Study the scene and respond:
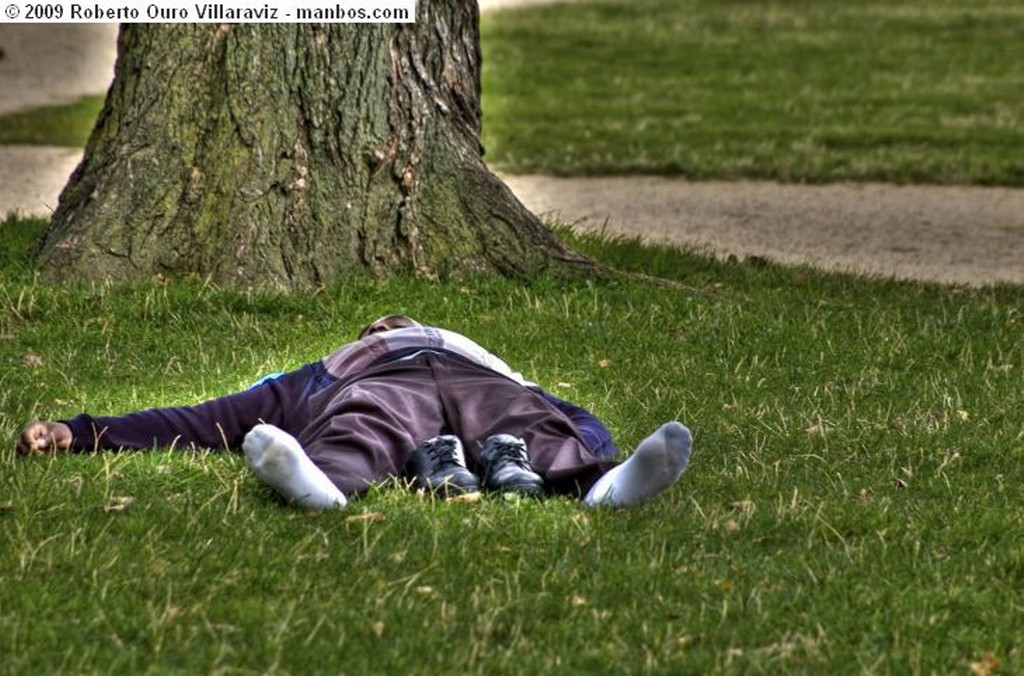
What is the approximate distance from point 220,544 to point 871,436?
1932mm

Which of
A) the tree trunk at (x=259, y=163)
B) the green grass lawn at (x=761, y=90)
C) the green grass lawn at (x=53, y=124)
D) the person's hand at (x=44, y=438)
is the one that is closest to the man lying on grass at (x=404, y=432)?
the person's hand at (x=44, y=438)

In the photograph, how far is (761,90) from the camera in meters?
13.7

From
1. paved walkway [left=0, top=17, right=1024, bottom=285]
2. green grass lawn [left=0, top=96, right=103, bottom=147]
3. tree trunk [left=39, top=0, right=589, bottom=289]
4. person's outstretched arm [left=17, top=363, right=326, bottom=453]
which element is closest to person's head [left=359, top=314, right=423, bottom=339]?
person's outstretched arm [left=17, top=363, right=326, bottom=453]

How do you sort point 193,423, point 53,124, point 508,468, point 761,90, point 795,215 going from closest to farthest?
point 508,468, point 193,423, point 795,215, point 53,124, point 761,90

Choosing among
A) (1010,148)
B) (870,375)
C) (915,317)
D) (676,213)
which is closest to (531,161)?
(676,213)

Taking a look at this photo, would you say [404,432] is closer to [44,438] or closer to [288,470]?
[288,470]

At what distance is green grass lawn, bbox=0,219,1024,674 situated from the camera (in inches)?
137

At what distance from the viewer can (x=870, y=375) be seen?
19.1 ft

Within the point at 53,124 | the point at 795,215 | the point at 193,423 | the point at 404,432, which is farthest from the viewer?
the point at 53,124

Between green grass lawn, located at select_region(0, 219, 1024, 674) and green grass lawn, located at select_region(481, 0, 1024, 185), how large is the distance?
189 inches

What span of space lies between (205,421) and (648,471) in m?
1.22

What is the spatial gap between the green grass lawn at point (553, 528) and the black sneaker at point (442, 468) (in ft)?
0.38

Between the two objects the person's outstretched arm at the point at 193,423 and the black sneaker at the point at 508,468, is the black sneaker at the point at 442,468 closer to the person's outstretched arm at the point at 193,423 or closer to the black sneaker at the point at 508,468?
the black sneaker at the point at 508,468

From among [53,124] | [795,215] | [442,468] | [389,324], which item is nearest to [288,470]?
[442,468]
